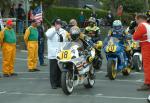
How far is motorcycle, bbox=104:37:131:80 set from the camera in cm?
1577

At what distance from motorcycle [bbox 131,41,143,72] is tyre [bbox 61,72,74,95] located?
4.70m

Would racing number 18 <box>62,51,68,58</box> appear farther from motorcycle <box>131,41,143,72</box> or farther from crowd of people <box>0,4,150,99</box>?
motorcycle <box>131,41,143,72</box>

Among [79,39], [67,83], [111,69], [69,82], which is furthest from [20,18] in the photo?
[67,83]

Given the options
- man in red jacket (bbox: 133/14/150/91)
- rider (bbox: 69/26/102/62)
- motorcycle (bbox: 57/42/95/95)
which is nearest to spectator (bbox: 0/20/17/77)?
rider (bbox: 69/26/102/62)

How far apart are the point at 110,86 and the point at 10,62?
161 inches

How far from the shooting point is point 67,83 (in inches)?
505

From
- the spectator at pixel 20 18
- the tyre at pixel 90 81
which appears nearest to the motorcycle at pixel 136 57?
the tyre at pixel 90 81

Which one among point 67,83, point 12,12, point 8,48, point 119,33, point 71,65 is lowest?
point 67,83

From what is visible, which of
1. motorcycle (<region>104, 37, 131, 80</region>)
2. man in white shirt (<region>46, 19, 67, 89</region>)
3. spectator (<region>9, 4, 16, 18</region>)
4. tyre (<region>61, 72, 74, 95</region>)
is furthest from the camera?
spectator (<region>9, 4, 16, 18</region>)

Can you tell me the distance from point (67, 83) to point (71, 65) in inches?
19.9

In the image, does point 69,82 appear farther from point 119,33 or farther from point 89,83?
point 119,33

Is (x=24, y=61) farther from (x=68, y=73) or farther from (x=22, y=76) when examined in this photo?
(x=68, y=73)

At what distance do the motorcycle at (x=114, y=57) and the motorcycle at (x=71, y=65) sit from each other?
2.20m

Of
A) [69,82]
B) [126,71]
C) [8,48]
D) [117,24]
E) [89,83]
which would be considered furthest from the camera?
[8,48]
